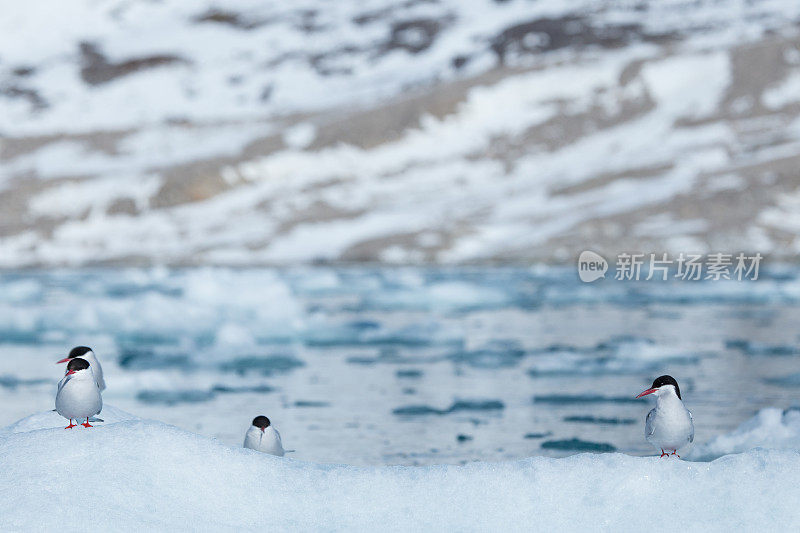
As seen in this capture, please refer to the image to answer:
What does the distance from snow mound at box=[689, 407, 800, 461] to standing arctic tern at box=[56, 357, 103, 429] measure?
4443 mm

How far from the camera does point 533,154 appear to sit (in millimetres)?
71938

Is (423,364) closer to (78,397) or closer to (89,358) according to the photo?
(89,358)

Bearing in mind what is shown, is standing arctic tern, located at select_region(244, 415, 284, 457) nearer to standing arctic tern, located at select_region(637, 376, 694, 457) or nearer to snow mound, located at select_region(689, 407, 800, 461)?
standing arctic tern, located at select_region(637, 376, 694, 457)

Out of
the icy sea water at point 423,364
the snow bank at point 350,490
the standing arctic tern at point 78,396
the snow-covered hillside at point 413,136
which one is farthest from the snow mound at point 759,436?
the snow-covered hillside at point 413,136

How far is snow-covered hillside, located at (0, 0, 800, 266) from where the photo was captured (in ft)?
186

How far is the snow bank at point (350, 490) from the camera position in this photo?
5281 mm

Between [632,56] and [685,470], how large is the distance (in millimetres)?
80547

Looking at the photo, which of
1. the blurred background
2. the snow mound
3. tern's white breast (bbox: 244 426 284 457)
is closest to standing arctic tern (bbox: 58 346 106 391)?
tern's white breast (bbox: 244 426 284 457)

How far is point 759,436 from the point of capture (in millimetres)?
8250

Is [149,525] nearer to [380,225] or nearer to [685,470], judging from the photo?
[685,470]

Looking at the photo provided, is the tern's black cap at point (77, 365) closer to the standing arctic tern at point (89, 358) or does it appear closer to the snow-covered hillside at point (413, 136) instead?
the standing arctic tern at point (89, 358)

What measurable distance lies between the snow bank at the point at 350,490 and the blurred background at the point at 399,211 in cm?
417

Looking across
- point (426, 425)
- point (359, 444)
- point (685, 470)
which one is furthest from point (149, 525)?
Answer: point (426, 425)

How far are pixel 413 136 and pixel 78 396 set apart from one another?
7056cm
